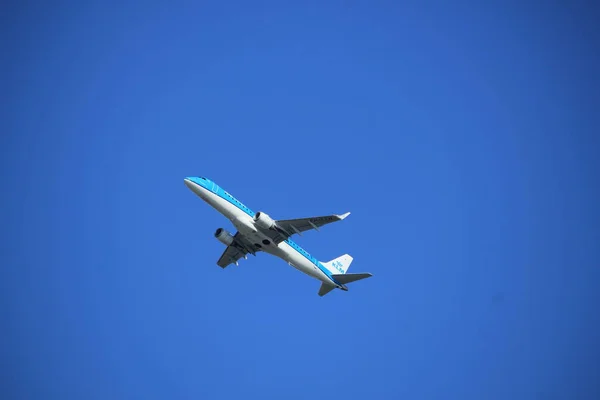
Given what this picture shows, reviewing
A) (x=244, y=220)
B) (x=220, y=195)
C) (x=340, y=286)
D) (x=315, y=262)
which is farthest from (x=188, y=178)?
(x=340, y=286)

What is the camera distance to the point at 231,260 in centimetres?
5941

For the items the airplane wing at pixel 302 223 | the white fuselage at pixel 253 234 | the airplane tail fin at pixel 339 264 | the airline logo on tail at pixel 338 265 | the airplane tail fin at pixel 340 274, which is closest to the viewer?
the airplane wing at pixel 302 223

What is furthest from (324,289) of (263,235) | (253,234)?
(253,234)

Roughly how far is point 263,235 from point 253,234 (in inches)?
37.1

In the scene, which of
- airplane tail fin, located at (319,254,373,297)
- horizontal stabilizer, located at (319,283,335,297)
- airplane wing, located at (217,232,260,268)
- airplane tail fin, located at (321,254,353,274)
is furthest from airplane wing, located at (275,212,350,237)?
horizontal stabilizer, located at (319,283,335,297)

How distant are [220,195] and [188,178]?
3254mm

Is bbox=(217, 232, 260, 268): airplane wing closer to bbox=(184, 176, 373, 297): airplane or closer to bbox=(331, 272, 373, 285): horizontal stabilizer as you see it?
bbox=(184, 176, 373, 297): airplane

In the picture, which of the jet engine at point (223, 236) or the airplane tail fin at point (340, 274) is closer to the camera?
the airplane tail fin at point (340, 274)

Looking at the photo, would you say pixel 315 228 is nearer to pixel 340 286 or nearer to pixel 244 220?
pixel 244 220

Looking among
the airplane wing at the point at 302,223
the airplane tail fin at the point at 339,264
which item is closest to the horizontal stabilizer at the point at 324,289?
the airplane tail fin at the point at 339,264

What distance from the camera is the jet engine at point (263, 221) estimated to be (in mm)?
50344

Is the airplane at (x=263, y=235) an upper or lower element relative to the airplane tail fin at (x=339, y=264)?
lower

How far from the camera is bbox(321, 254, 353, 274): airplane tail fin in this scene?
2382 inches

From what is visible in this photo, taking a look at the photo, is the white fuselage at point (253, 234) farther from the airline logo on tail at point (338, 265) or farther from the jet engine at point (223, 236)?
the airline logo on tail at point (338, 265)
